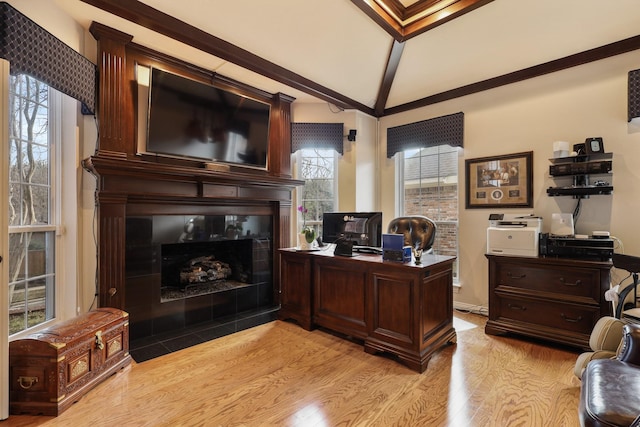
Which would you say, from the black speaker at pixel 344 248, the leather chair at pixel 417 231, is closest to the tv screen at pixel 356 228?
the black speaker at pixel 344 248

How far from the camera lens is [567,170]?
2.91 m

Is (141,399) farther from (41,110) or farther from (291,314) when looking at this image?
(41,110)

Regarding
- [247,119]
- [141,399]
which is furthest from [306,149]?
[141,399]

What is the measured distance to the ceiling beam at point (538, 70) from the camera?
279 cm

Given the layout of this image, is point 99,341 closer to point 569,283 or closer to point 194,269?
point 194,269

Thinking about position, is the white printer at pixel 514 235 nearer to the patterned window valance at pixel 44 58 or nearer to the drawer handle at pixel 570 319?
the drawer handle at pixel 570 319

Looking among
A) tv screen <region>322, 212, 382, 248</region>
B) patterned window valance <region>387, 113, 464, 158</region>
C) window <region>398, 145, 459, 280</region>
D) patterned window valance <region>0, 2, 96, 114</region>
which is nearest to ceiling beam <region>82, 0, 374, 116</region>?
patterned window valance <region>0, 2, 96, 114</region>

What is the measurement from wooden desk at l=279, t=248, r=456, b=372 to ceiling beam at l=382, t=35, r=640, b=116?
2.24 m

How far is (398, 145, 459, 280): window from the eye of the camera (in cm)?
392

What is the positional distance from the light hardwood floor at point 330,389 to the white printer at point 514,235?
2.81 ft

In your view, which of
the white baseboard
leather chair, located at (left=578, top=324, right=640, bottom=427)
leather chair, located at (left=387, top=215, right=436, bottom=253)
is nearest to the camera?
leather chair, located at (left=578, top=324, right=640, bottom=427)

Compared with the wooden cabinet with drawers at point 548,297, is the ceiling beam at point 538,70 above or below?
above

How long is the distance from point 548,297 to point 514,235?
23.9 inches

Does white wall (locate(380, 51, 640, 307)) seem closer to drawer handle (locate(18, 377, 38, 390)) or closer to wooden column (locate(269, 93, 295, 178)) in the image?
wooden column (locate(269, 93, 295, 178))
